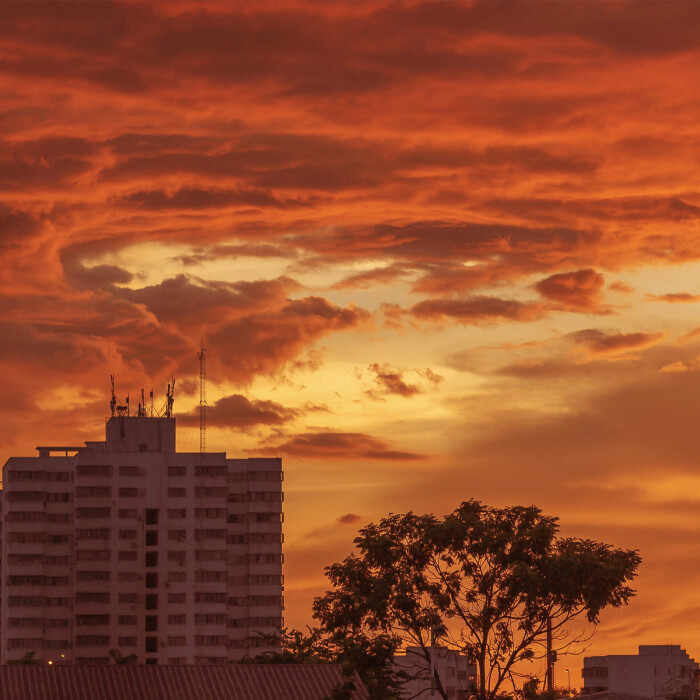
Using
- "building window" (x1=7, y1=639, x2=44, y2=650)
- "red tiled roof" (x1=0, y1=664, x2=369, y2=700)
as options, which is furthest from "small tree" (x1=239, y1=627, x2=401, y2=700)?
"building window" (x1=7, y1=639, x2=44, y2=650)

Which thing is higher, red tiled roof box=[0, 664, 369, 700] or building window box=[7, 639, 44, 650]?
building window box=[7, 639, 44, 650]

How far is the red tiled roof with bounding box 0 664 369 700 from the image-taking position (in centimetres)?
7150

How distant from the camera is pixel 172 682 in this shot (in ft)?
240

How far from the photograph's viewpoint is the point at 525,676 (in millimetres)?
68312

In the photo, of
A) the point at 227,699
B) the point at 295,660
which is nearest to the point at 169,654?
the point at 295,660

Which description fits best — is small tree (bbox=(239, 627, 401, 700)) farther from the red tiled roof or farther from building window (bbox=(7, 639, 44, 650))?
building window (bbox=(7, 639, 44, 650))

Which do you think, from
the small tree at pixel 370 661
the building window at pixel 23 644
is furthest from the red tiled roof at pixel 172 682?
the building window at pixel 23 644

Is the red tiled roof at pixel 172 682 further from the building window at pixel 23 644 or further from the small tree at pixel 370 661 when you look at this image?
the building window at pixel 23 644

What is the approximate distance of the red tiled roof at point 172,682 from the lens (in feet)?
235

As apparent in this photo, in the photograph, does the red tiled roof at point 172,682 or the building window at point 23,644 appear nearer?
the red tiled roof at point 172,682

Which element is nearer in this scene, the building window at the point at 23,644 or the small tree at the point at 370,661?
the small tree at the point at 370,661

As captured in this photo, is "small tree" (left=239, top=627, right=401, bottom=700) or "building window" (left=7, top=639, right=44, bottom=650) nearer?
"small tree" (left=239, top=627, right=401, bottom=700)

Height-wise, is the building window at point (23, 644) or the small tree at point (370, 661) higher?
the building window at point (23, 644)

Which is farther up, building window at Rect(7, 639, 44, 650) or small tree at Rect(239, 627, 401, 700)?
building window at Rect(7, 639, 44, 650)
